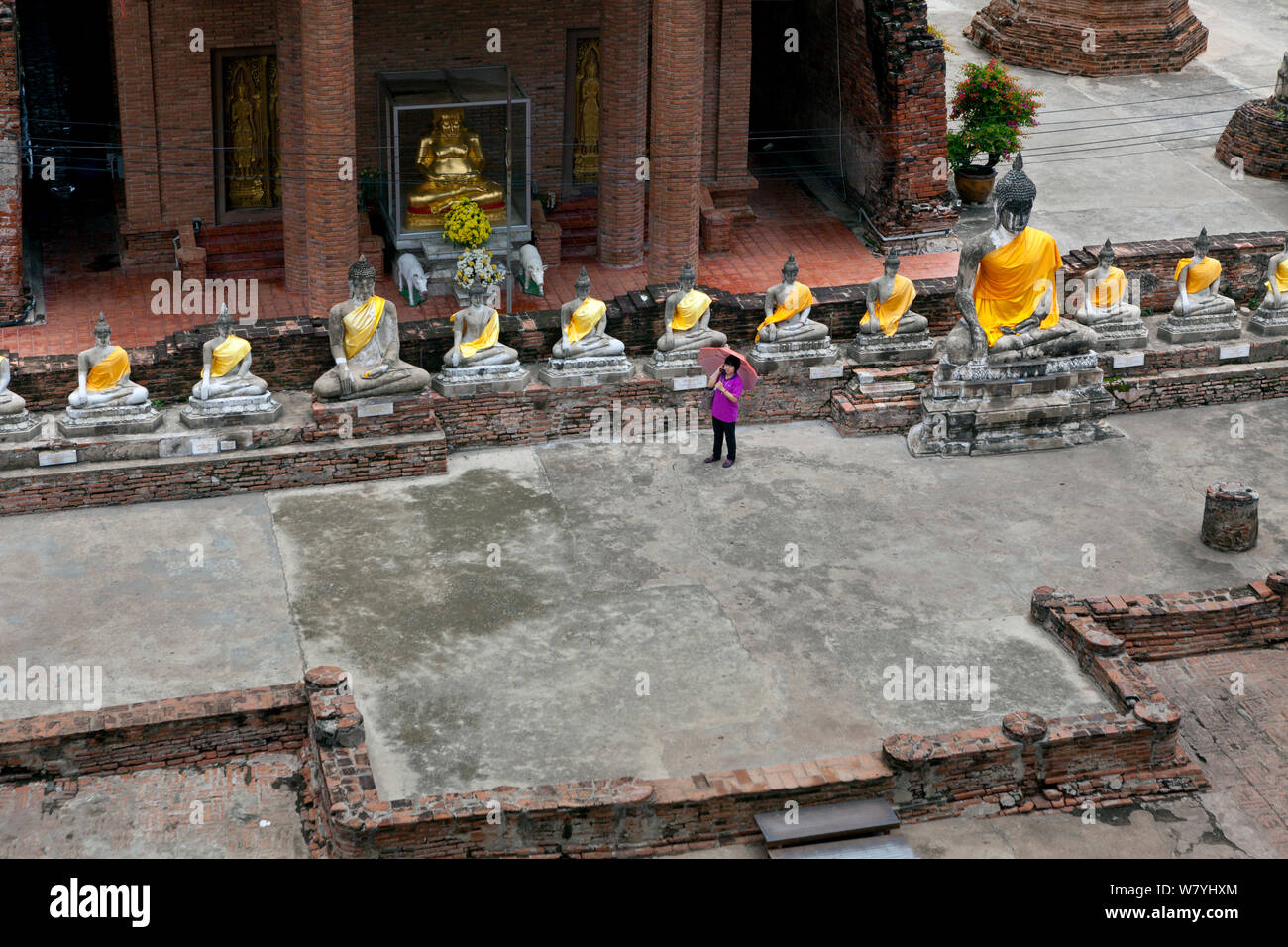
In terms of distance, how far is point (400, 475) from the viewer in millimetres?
21219

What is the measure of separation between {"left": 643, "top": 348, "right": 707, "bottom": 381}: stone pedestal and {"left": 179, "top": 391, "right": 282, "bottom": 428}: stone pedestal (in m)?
4.14

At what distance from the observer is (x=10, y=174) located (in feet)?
75.8

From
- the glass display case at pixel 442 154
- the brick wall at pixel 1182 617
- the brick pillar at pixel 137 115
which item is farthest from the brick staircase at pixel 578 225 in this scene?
the brick wall at pixel 1182 617

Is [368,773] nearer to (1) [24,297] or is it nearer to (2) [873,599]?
(2) [873,599]

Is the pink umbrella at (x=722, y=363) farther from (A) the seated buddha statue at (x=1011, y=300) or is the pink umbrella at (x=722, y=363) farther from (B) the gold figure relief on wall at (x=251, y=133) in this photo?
(B) the gold figure relief on wall at (x=251, y=133)

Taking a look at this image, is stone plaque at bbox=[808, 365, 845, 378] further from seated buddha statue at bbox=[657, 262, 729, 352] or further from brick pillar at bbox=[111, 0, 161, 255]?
brick pillar at bbox=[111, 0, 161, 255]

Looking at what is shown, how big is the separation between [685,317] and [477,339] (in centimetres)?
230

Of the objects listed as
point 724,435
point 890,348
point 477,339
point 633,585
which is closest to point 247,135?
point 477,339

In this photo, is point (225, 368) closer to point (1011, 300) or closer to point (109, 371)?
point (109, 371)

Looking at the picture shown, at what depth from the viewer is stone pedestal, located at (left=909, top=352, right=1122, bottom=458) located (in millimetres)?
22125

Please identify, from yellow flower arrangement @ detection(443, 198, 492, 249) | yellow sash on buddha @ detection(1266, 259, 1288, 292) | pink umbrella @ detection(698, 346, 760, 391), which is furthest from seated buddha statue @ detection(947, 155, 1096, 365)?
yellow flower arrangement @ detection(443, 198, 492, 249)

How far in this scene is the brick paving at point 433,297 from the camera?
2380cm

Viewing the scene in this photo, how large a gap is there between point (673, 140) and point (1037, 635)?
8.35 meters

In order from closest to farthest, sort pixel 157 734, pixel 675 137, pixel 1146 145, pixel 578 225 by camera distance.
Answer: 1. pixel 157 734
2. pixel 675 137
3. pixel 578 225
4. pixel 1146 145
